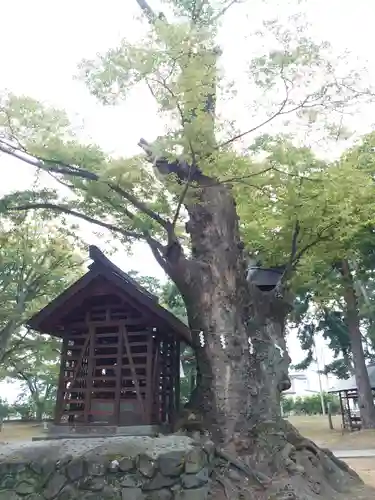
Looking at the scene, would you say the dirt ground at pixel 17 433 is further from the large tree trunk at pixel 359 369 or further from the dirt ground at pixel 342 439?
the large tree trunk at pixel 359 369

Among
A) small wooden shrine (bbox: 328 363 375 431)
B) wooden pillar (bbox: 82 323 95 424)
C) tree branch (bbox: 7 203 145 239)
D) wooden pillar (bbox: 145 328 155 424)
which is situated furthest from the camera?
small wooden shrine (bbox: 328 363 375 431)

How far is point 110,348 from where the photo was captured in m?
8.21

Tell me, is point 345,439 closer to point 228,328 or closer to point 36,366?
point 228,328

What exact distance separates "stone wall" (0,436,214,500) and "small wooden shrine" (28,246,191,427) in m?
1.25

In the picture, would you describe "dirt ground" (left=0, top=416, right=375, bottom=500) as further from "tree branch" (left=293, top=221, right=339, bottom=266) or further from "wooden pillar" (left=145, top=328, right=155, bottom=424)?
"tree branch" (left=293, top=221, right=339, bottom=266)

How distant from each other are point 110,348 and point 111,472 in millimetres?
2506

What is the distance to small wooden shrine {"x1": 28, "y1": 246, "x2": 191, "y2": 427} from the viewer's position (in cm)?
771

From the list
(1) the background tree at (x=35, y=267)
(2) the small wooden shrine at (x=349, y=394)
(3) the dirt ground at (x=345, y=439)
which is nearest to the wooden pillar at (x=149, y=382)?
(1) the background tree at (x=35, y=267)

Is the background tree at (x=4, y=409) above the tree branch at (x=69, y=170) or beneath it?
beneath

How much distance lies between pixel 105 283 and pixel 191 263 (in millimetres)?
1657

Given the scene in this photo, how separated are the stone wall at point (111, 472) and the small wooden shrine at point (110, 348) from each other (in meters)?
1.25

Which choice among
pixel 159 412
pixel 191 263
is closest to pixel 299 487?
pixel 159 412

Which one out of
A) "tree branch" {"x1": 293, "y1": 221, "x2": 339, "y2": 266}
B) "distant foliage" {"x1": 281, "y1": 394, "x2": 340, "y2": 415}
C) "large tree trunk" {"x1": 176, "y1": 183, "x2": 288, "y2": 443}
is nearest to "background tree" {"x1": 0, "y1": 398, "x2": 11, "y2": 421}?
"distant foliage" {"x1": 281, "y1": 394, "x2": 340, "y2": 415}

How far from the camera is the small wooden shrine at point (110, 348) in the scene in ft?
25.3
